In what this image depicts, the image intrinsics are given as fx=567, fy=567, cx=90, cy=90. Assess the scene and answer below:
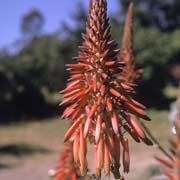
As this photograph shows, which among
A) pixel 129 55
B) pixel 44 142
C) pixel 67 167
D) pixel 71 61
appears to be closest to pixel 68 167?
pixel 67 167

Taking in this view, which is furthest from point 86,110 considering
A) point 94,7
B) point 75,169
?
point 75,169

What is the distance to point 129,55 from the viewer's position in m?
4.23

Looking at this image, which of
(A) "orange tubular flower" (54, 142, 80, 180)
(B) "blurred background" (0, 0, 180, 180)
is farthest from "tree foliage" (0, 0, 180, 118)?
(A) "orange tubular flower" (54, 142, 80, 180)

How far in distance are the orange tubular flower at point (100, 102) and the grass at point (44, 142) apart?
13560mm

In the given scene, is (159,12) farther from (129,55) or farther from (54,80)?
(129,55)

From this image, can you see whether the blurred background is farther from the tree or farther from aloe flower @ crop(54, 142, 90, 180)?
aloe flower @ crop(54, 142, 90, 180)

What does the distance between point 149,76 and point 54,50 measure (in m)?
8.37

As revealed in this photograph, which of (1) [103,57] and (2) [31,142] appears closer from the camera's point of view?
(1) [103,57]

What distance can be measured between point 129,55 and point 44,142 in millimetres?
23633

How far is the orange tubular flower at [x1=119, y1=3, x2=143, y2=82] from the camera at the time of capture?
409cm

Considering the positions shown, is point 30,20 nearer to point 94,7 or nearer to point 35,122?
point 35,122

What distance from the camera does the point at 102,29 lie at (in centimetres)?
247

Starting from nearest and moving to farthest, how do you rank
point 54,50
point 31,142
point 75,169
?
point 75,169
point 31,142
point 54,50

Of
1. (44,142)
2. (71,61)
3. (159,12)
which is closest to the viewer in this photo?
(44,142)
